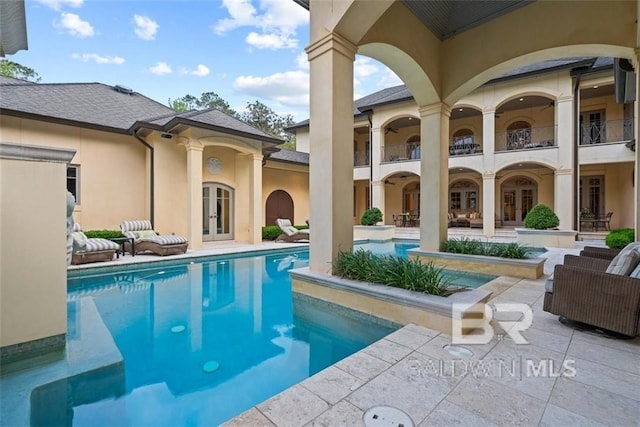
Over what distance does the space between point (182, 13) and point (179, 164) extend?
502 cm

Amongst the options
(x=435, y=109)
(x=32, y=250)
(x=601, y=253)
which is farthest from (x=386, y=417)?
(x=435, y=109)

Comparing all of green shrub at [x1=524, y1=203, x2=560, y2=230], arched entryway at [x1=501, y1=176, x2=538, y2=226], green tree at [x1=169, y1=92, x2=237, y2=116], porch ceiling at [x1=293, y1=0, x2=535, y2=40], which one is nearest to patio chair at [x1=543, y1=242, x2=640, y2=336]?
porch ceiling at [x1=293, y1=0, x2=535, y2=40]

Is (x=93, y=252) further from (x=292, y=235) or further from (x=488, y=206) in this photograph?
(x=488, y=206)

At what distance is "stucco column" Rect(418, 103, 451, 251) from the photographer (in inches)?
293

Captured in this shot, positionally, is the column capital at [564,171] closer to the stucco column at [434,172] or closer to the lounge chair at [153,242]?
the stucco column at [434,172]

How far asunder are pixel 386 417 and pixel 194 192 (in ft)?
33.2

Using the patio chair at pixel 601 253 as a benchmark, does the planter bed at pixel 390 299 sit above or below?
below

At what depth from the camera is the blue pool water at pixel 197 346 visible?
2562 mm

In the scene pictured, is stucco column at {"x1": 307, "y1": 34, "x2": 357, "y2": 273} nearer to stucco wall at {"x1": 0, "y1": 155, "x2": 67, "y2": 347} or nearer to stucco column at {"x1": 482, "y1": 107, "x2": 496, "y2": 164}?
stucco wall at {"x1": 0, "y1": 155, "x2": 67, "y2": 347}

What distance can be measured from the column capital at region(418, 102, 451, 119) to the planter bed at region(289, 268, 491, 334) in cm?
480

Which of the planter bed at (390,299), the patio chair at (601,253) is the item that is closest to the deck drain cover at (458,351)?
the planter bed at (390,299)

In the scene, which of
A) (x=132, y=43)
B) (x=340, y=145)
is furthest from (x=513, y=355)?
(x=132, y=43)

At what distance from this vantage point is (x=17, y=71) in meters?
22.6

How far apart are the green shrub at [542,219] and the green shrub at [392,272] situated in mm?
8116
